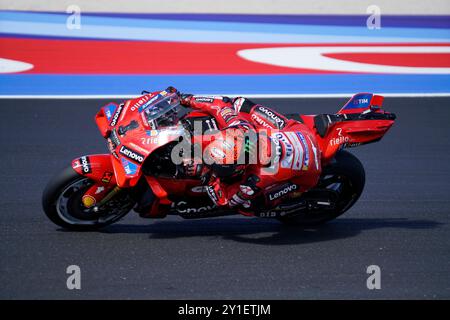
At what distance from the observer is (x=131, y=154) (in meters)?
5.38

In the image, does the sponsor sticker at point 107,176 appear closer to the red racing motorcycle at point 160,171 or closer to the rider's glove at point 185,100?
the red racing motorcycle at point 160,171

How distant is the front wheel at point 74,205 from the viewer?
567cm

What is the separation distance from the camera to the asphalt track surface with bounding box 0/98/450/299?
5.11 m

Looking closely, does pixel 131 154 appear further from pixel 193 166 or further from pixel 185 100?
pixel 185 100

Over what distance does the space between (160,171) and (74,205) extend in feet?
2.46

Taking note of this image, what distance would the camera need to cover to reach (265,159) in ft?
17.9

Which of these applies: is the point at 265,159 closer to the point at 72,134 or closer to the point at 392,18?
the point at 72,134

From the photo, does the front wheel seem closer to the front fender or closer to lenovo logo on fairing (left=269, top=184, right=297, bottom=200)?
the front fender

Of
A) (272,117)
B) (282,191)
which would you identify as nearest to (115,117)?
(272,117)

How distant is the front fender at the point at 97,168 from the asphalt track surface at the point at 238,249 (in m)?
0.54

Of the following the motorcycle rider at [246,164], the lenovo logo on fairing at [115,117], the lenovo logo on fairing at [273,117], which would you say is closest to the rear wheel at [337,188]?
the motorcycle rider at [246,164]

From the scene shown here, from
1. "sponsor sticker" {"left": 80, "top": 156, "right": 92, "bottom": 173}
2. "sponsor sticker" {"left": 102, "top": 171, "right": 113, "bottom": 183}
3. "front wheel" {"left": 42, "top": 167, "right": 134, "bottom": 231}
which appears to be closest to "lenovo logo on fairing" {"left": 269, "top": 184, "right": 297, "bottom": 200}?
"front wheel" {"left": 42, "top": 167, "right": 134, "bottom": 231}
